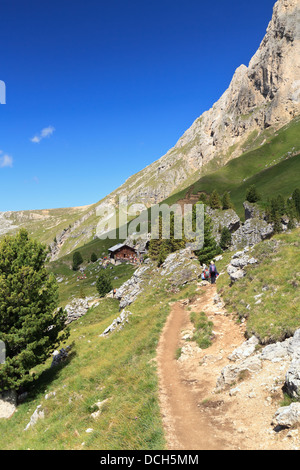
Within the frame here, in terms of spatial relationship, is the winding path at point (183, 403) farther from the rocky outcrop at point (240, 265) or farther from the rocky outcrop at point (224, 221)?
the rocky outcrop at point (224, 221)

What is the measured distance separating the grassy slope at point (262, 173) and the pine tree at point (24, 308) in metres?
94.1

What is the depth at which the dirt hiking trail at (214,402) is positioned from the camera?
942 centimetres

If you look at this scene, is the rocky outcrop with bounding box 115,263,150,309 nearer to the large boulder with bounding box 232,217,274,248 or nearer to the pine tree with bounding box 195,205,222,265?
the pine tree with bounding box 195,205,222,265

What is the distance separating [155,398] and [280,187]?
11816 centimetres

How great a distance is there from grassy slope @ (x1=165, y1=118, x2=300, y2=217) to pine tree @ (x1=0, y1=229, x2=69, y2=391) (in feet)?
309

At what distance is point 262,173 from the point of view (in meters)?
142

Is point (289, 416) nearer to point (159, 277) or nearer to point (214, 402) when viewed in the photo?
point (214, 402)

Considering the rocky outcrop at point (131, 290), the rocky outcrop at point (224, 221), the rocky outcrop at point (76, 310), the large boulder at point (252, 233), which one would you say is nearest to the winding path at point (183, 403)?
the rocky outcrop at point (131, 290)

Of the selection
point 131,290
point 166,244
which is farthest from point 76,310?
point 166,244

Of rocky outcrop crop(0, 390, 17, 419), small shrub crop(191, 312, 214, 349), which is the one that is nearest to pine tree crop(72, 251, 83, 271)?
rocky outcrop crop(0, 390, 17, 419)

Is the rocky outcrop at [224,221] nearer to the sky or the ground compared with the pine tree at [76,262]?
nearer to the sky
